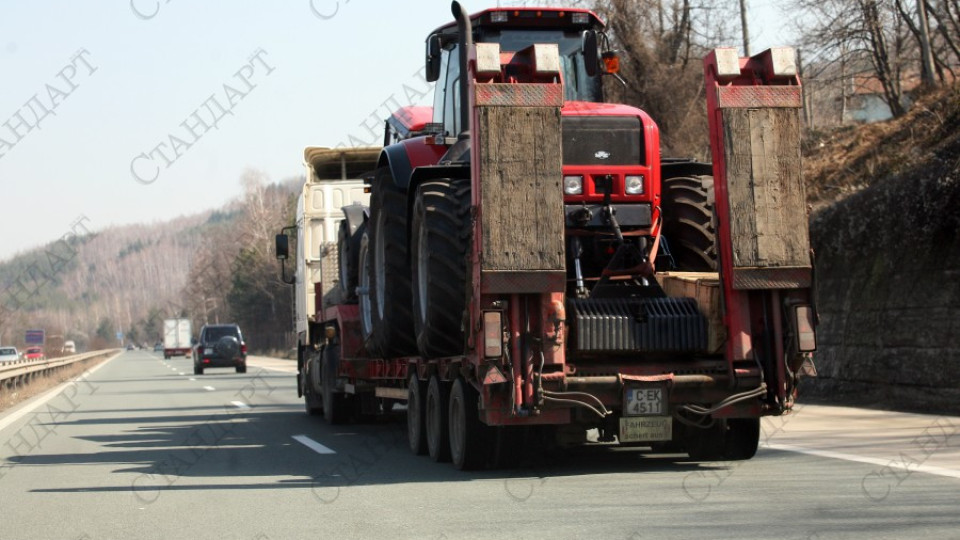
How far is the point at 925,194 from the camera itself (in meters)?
17.0

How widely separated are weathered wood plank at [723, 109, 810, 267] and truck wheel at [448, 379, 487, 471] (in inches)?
96.8

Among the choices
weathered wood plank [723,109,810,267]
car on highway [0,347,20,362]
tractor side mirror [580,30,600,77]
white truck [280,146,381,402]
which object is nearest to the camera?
weathered wood plank [723,109,810,267]

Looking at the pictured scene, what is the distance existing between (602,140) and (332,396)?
8.06 metres

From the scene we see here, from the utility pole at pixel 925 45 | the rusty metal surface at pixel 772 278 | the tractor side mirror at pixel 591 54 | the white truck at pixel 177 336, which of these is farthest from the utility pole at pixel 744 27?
the white truck at pixel 177 336

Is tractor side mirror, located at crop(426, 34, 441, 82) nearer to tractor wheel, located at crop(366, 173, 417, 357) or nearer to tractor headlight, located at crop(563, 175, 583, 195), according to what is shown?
tractor wheel, located at crop(366, 173, 417, 357)

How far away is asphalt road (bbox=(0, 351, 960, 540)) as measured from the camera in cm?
798

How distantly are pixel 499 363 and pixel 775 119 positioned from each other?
9.76 ft

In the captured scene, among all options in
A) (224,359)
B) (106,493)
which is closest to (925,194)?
(106,493)

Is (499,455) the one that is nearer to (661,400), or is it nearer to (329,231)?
(661,400)

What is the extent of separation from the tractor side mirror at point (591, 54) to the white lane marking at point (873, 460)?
13.5ft

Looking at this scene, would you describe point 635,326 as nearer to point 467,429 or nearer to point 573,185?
point 573,185

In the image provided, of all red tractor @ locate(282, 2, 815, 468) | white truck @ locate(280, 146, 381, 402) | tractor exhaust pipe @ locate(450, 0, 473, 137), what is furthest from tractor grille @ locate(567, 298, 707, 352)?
Answer: white truck @ locate(280, 146, 381, 402)

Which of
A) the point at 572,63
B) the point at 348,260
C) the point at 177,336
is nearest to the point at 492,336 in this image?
the point at 572,63

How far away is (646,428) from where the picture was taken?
10195mm
